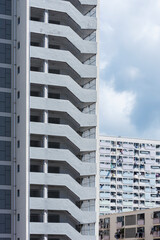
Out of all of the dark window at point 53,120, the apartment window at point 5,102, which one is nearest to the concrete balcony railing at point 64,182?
the dark window at point 53,120

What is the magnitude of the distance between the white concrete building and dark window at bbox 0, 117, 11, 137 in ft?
253

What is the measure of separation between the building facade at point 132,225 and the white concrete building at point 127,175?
28688mm

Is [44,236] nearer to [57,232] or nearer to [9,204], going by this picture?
[57,232]

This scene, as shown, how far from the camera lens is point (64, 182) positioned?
205 ft

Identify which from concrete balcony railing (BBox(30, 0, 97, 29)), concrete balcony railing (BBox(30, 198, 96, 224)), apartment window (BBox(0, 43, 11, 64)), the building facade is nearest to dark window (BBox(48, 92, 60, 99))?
apartment window (BBox(0, 43, 11, 64))

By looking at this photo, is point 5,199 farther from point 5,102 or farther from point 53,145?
point 5,102

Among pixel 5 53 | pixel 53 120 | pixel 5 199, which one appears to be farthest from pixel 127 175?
pixel 5 199

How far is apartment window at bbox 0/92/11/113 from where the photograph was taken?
65.1 m

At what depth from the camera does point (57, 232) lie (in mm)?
61156

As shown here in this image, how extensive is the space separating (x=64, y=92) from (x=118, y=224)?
150 ft

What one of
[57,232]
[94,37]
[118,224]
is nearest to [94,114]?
[94,37]

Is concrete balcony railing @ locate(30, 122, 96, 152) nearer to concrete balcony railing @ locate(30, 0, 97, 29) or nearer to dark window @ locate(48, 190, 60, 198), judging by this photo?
dark window @ locate(48, 190, 60, 198)

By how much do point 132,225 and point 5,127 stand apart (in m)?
43.9

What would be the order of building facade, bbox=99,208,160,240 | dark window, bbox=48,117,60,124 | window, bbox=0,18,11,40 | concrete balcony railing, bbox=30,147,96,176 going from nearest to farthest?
1. concrete balcony railing, bbox=30,147,96,176
2. dark window, bbox=48,117,60,124
3. window, bbox=0,18,11,40
4. building facade, bbox=99,208,160,240
